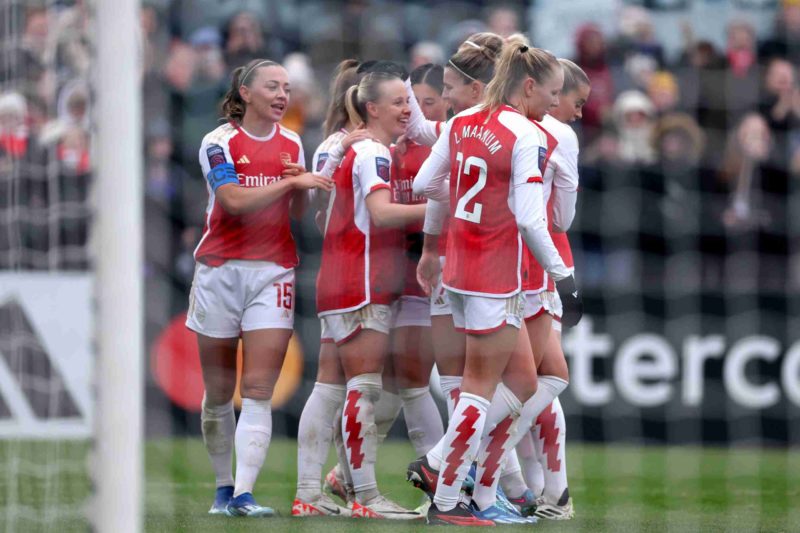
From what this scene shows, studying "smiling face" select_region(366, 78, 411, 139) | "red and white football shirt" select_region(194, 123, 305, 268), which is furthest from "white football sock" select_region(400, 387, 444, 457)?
"smiling face" select_region(366, 78, 411, 139)

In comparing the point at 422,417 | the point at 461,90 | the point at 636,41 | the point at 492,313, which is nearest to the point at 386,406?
the point at 422,417

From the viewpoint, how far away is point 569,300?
5.34 meters

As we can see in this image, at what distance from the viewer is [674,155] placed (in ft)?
28.4

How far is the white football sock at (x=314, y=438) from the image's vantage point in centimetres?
583

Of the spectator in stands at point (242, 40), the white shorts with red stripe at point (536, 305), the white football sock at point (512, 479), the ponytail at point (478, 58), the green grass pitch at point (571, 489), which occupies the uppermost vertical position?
the spectator in stands at point (242, 40)

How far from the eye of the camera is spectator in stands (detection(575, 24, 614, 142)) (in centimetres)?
882

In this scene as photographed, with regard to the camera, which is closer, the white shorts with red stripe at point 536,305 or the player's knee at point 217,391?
the white shorts with red stripe at point 536,305

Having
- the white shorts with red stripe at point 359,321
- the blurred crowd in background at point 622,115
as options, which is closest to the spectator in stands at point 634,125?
the blurred crowd in background at point 622,115

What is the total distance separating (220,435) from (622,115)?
13.5 ft

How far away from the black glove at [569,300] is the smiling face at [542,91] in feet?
2.26

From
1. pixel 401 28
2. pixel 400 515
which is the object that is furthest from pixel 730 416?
pixel 400 515

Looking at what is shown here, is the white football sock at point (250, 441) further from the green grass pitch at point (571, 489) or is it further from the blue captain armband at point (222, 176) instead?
the blue captain armband at point (222, 176)

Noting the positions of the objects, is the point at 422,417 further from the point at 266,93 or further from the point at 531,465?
the point at 266,93

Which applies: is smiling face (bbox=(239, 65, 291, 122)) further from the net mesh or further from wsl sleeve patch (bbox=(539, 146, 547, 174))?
wsl sleeve patch (bbox=(539, 146, 547, 174))
